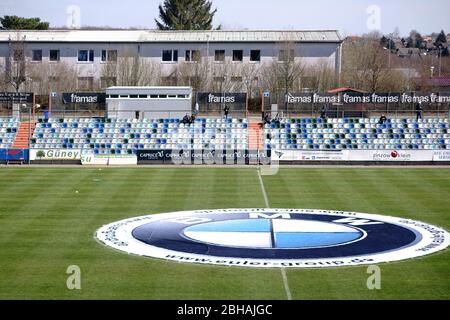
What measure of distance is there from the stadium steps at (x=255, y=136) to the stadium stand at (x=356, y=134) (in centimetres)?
46

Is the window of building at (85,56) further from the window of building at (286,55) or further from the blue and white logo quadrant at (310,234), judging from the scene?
the blue and white logo quadrant at (310,234)

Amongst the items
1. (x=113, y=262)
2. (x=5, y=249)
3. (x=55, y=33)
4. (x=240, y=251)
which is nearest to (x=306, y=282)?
(x=240, y=251)

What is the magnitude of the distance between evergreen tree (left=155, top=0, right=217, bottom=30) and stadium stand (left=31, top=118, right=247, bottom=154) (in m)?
46.9

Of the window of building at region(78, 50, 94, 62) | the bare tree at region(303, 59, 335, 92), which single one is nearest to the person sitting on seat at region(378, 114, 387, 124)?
the bare tree at region(303, 59, 335, 92)

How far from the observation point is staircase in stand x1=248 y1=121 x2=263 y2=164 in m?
47.5

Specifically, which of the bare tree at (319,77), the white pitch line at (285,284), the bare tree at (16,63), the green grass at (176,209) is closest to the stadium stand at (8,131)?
the green grass at (176,209)

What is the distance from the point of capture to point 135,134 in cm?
5184

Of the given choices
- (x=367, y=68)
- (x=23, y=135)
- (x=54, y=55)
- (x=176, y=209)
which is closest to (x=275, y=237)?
(x=176, y=209)

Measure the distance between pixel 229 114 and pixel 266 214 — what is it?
2836 centimetres

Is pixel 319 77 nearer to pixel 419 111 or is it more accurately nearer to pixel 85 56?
pixel 419 111

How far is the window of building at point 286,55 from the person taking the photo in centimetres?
6975

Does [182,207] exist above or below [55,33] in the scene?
below

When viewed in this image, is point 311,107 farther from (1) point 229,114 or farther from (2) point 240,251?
(2) point 240,251

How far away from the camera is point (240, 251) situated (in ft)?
70.4
